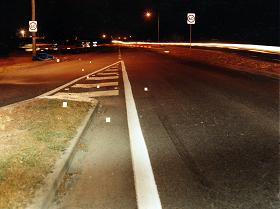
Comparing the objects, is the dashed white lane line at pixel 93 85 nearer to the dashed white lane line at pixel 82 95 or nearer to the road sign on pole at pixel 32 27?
the dashed white lane line at pixel 82 95

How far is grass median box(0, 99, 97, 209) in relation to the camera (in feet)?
16.9

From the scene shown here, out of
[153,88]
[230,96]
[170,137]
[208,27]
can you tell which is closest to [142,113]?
[170,137]

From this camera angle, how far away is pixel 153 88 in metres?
15.7

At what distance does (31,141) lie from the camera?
7.39m

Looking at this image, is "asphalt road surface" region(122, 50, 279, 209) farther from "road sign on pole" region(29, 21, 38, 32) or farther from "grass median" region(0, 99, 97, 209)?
"road sign on pole" region(29, 21, 38, 32)

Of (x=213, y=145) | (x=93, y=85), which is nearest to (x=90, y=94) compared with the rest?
(x=93, y=85)

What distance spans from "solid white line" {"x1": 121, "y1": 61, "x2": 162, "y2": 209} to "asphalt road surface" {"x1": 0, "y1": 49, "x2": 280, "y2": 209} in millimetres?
79

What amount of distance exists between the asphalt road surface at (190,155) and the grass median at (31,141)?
1.28 feet

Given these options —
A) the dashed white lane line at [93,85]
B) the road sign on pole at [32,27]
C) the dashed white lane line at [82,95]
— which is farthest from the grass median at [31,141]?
the road sign on pole at [32,27]

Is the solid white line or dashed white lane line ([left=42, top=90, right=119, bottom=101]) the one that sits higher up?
dashed white lane line ([left=42, top=90, right=119, bottom=101])

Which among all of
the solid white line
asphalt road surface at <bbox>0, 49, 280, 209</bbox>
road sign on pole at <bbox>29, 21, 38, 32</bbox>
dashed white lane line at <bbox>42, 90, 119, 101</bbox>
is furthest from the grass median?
road sign on pole at <bbox>29, 21, 38, 32</bbox>

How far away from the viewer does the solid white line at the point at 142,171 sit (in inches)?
197

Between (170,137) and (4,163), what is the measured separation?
10.5 ft

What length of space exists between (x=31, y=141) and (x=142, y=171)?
228cm
